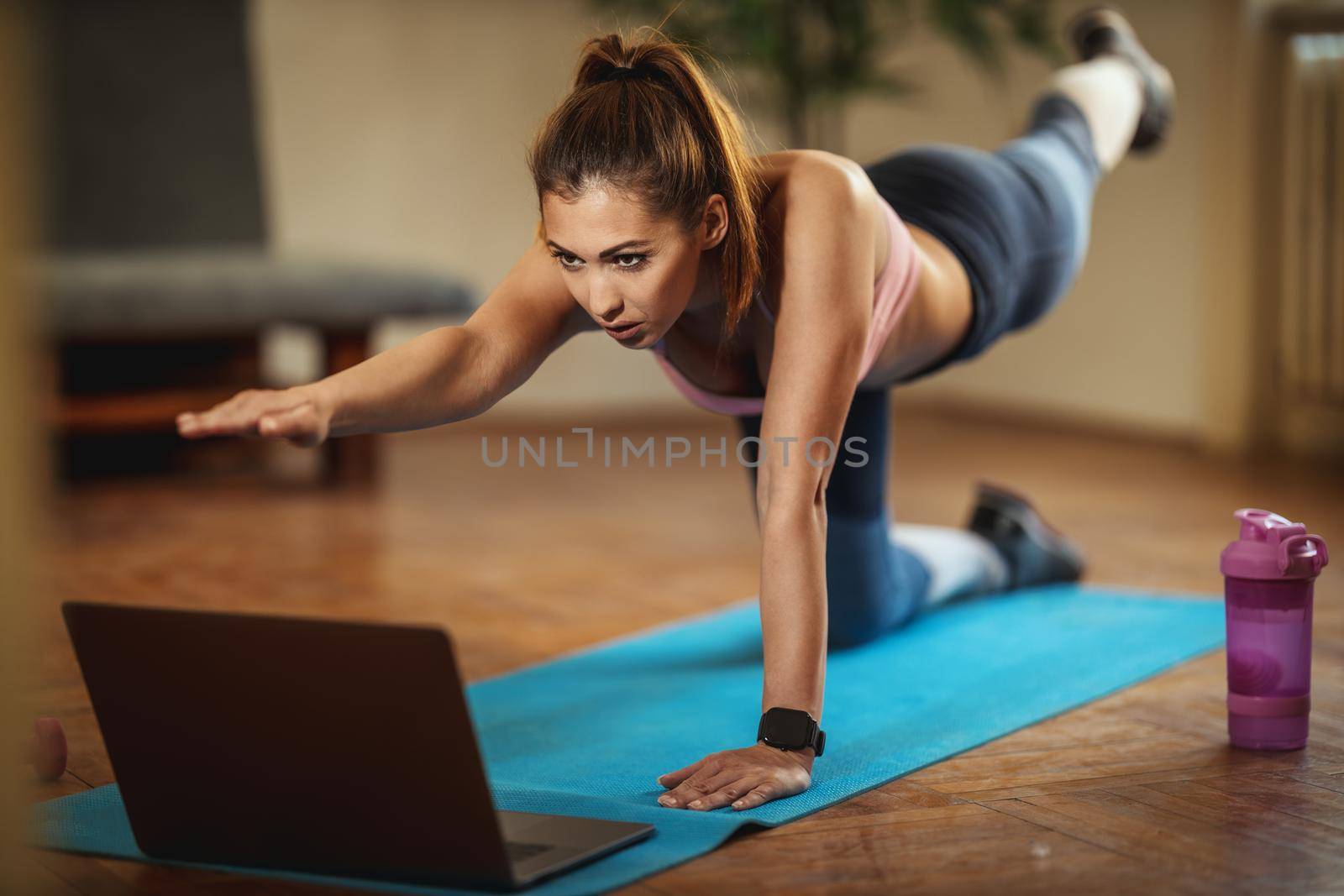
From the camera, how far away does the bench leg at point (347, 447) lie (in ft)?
10.8

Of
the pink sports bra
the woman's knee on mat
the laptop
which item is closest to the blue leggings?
Answer: the woman's knee on mat

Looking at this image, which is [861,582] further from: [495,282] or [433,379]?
[495,282]

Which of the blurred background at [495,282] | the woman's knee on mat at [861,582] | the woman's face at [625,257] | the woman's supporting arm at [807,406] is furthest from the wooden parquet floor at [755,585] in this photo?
the woman's face at [625,257]

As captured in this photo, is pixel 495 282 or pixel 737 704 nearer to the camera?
pixel 737 704

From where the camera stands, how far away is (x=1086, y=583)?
2.31 m

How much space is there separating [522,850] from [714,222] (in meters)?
0.55

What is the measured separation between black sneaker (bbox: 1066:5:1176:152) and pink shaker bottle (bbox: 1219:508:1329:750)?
1.08 m

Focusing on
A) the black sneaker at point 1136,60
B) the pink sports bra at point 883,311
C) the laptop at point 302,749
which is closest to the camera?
the laptop at point 302,749

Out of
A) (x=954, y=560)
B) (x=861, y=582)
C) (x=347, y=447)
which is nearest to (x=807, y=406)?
(x=861, y=582)

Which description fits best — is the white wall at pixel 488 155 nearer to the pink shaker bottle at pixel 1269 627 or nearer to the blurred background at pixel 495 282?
the blurred background at pixel 495 282

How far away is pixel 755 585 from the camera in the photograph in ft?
7.82

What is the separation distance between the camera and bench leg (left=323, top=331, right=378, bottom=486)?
3.29 metres

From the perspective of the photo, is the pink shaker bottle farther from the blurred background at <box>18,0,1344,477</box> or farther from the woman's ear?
the blurred background at <box>18,0,1344,477</box>

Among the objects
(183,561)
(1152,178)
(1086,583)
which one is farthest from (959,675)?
(1152,178)
